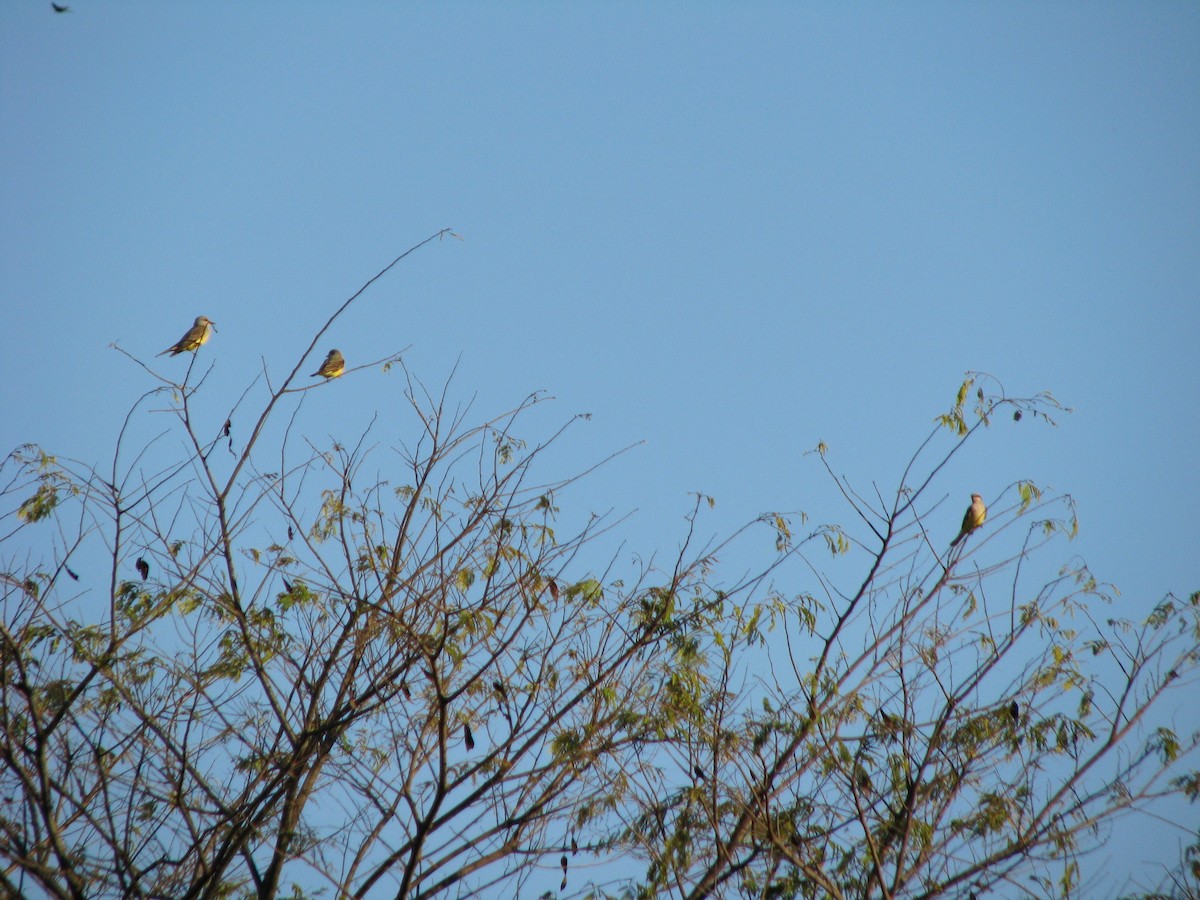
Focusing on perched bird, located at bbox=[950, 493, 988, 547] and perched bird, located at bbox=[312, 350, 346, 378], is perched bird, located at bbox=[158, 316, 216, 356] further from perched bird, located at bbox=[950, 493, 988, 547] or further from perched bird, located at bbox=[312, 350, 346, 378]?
perched bird, located at bbox=[950, 493, 988, 547]

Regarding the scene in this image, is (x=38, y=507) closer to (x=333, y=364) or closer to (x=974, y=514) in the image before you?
(x=333, y=364)

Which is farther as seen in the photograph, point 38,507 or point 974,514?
point 974,514

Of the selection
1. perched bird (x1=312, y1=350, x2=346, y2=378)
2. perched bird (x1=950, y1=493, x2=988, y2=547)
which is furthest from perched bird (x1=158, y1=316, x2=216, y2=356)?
perched bird (x1=950, y1=493, x2=988, y2=547)

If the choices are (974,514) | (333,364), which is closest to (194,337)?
(333,364)

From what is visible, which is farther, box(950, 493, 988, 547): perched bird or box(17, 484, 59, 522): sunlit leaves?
box(950, 493, 988, 547): perched bird

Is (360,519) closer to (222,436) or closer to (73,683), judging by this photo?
(222,436)

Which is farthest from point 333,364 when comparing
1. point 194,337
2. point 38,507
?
point 38,507

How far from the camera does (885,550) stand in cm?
470

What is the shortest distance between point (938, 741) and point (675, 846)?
1.16m

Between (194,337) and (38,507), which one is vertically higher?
(194,337)

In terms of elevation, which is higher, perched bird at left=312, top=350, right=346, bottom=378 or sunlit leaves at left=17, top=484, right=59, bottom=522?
perched bird at left=312, top=350, right=346, bottom=378

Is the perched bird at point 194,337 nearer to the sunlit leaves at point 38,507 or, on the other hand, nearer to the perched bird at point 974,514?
the sunlit leaves at point 38,507

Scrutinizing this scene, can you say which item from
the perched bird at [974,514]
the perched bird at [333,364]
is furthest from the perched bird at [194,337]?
the perched bird at [974,514]

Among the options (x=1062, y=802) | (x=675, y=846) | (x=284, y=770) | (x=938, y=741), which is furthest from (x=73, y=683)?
(x=1062, y=802)
